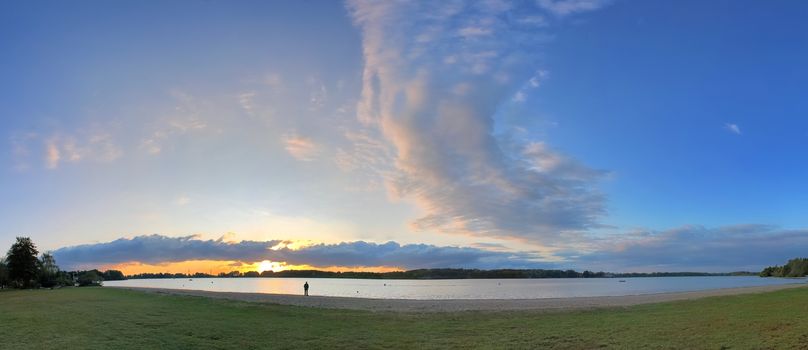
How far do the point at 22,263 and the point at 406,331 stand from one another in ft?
287

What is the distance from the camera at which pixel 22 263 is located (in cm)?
7981

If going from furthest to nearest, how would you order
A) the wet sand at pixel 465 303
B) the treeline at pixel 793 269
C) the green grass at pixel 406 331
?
the treeline at pixel 793 269
the wet sand at pixel 465 303
the green grass at pixel 406 331

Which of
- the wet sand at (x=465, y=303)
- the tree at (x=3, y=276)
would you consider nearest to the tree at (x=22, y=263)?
the tree at (x=3, y=276)

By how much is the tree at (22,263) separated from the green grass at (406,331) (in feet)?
230

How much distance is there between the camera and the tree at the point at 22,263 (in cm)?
7962

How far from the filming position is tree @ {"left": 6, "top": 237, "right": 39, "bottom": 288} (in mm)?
79625

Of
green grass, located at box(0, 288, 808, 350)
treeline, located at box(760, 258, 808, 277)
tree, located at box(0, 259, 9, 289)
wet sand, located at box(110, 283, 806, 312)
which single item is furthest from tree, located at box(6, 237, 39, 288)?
treeline, located at box(760, 258, 808, 277)

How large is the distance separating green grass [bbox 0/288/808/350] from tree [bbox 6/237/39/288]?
7015 centimetres

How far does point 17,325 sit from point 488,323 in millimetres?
20014

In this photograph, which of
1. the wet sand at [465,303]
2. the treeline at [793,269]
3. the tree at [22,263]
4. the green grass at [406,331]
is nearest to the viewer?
the green grass at [406,331]

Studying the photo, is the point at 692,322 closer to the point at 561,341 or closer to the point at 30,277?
the point at 561,341

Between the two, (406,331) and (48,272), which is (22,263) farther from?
(406,331)

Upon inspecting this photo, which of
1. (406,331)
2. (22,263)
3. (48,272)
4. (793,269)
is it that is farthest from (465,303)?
(793,269)

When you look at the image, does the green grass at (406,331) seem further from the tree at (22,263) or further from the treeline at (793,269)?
the treeline at (793,269)
